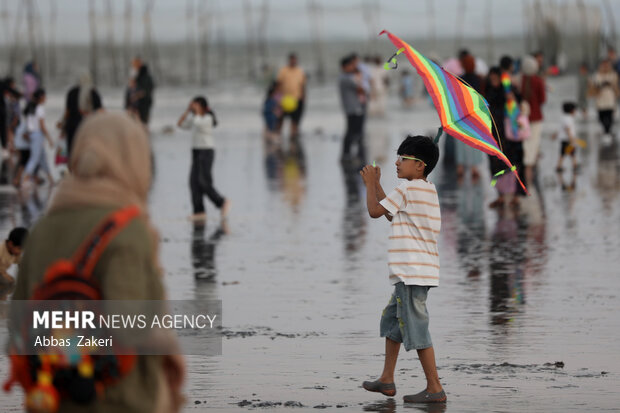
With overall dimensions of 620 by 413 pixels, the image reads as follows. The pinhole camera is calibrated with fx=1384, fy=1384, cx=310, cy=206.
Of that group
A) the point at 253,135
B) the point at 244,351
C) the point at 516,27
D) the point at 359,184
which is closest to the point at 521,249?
the point at 244,351

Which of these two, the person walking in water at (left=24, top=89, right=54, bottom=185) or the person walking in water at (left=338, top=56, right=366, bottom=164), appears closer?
the person walking in water at (left=24, top=89, right=54, bottom=185)

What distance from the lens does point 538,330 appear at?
29.9 feet

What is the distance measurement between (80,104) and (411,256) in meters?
13.4

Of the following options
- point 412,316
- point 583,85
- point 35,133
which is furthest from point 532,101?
point 583,85

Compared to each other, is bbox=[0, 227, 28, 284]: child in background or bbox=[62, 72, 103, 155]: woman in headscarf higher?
bbox=[62, 72, 103, 155]: woman in headscarf

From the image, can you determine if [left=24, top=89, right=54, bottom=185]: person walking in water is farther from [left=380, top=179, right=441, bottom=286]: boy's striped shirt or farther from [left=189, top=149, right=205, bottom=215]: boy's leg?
[left=380, top=179, right=441, bottom=286]: boy's striped shirt

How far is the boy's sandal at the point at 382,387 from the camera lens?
24.0 ft

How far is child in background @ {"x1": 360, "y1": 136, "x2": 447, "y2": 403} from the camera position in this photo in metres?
7.12

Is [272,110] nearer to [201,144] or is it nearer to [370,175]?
[201,144]

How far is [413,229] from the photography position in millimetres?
7211

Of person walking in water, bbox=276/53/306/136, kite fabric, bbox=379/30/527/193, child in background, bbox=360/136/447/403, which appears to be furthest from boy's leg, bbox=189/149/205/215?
person walking in water, bbox=276/53/306/136

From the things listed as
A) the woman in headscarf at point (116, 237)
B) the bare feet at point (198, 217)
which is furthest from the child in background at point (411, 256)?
the bare feet at point (198, 217)

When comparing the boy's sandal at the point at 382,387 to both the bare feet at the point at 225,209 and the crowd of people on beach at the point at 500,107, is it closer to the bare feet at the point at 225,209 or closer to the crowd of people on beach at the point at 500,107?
the crowd of people on beach at the point at 500,107

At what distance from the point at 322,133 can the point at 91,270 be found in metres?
31.4
